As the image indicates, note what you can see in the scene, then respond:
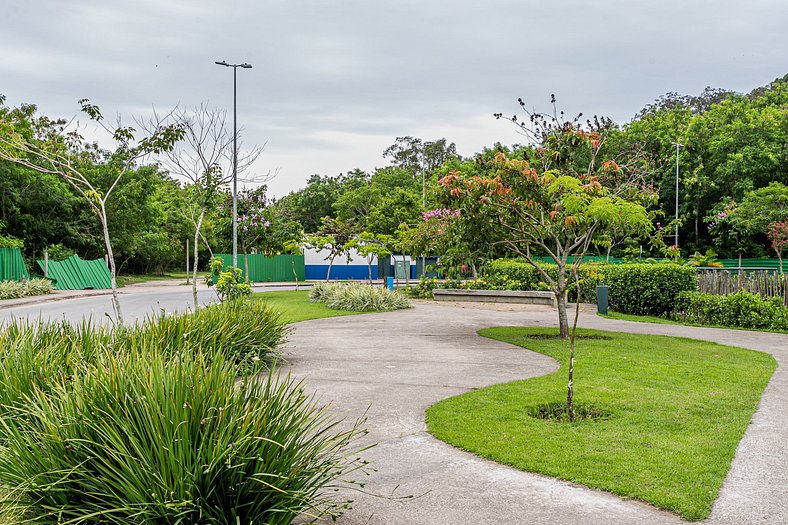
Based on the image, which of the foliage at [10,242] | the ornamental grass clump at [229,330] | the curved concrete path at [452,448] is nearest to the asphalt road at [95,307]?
the foliage at [10,242]

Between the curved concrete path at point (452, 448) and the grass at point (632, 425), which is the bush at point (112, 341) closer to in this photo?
the curved concrete path at point (452, 448)

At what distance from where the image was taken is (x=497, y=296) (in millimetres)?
24297

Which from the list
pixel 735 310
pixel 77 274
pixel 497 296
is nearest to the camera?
pixel 735 310

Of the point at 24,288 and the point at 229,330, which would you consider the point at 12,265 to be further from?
the point at 229,330

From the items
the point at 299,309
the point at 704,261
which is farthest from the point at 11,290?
the point at 704,261

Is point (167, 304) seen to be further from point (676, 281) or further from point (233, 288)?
point (676, 281)

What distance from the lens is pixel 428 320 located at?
58.7 ft

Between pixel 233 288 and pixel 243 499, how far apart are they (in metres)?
11.3

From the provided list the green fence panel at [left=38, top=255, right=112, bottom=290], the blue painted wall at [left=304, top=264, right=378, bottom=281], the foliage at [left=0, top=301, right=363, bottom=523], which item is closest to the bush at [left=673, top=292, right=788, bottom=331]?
the foliage at [left=0, top=301, right=363, bottom=523]

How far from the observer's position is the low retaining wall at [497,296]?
75.9ft

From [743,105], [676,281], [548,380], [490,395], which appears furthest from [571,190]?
[743,105]

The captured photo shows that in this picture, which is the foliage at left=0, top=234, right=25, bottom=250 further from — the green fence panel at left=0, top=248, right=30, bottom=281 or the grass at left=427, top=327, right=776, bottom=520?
the grass at left=427, top=327, right=776, bottom=520

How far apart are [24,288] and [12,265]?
2.75 meters

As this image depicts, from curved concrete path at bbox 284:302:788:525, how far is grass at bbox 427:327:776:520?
6.1 inches
